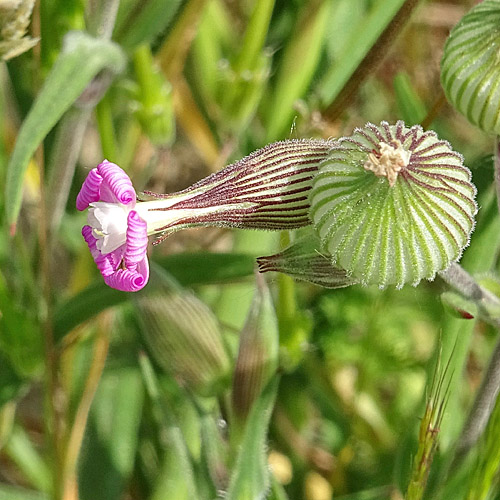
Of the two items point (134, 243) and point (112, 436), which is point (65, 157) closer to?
point (112, 436)

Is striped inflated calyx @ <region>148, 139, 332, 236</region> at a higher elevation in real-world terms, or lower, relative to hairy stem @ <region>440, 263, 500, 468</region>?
higher

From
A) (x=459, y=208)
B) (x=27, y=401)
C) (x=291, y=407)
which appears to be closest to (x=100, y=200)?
(x=459, y=208)

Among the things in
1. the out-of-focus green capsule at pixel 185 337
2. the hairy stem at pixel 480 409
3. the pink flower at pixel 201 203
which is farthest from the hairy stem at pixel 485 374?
the out-of-focus green capsule at pixel 185 337

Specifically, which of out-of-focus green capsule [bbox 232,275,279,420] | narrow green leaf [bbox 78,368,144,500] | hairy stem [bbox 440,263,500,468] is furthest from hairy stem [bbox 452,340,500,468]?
narrow green leaf [bbox 78,368,144,500]

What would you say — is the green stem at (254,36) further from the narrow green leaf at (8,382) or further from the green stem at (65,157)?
A: the narrow green leaf at (8,382)

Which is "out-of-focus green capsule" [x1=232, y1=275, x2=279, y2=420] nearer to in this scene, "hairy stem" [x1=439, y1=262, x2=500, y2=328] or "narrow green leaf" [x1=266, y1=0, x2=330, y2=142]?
"hairy stem" [x1=439, y1=262, x2=500, y2=328]
